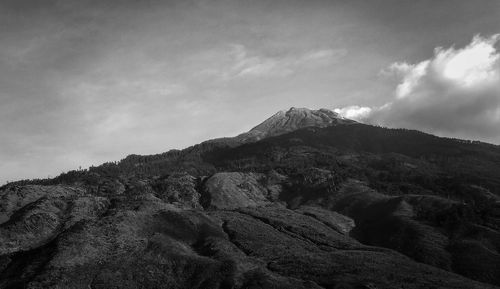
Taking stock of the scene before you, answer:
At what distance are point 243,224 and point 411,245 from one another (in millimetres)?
67762

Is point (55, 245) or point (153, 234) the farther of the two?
point (153, 234)

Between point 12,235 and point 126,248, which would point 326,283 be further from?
point 12,235

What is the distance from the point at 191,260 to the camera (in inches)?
5886

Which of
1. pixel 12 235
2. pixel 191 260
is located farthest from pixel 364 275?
pixel 12 235

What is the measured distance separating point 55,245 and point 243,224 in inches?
2943

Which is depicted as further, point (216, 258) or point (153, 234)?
point (153, 234)

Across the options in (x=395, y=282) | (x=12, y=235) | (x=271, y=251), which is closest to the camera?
(x=395, y=282)

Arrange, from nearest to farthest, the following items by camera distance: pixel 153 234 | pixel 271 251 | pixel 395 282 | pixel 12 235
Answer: pixel 395 282
pixel 271 251
pixel 153 234
pixel 12 235

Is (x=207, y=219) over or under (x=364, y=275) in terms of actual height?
over

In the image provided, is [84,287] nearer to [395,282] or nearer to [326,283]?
[326,283]

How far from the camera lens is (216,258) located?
500ft

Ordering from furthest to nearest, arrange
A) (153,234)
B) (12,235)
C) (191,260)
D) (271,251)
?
(12,235)
(153,234)
(271,251)
(191,260)

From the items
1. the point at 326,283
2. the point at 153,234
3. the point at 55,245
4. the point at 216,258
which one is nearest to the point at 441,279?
the point at 326,283

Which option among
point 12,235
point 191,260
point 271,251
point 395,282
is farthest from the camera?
point 12,235
